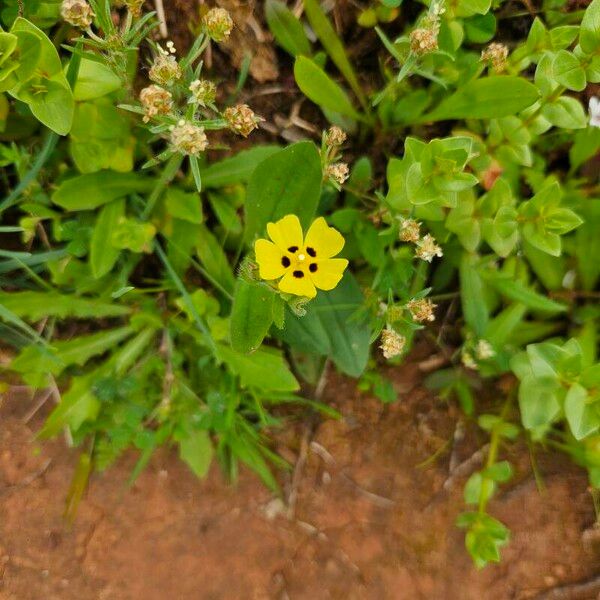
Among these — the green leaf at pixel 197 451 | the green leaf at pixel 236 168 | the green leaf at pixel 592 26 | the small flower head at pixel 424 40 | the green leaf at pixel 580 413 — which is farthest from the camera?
the green leaf at pixel 197 451

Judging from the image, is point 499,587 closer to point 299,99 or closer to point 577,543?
point 577,543

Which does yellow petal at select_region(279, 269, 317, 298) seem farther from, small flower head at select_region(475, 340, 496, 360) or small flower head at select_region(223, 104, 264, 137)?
small flower head at select_region(475, 340, 496, 360)

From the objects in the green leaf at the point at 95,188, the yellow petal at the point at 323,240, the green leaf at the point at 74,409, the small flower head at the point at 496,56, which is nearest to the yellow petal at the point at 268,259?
the yellow petal at the point at 323,240

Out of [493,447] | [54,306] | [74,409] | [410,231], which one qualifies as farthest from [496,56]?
[74,409]

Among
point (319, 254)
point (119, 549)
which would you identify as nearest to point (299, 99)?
point (319, 254)

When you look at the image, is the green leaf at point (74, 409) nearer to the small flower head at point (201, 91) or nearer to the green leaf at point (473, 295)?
the small flower head at point (201, 91)

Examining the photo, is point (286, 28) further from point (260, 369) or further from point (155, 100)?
point (260, 369)

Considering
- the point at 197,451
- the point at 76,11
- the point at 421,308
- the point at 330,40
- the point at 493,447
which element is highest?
the point at 76,11
